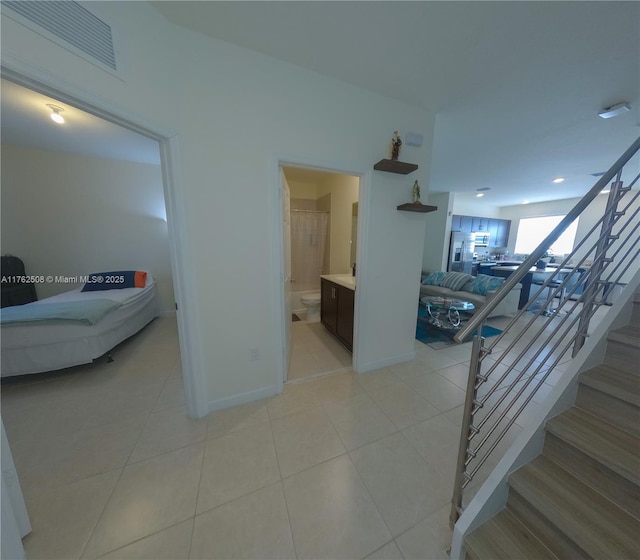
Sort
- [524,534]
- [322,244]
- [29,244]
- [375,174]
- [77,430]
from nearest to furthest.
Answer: [524,534] → [77,430] → [375,174] → [29,244] → [322,244]

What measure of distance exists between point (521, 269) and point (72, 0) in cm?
224

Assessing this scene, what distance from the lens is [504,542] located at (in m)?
0.90

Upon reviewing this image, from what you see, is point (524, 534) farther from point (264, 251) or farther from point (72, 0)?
point (72, 0)

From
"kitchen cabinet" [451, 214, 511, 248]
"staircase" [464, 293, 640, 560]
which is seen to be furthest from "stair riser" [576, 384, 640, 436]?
"kitchen cabinet" [451, 214, 511, 248]

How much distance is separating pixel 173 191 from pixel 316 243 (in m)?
3.11

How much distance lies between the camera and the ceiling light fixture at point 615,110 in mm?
1947

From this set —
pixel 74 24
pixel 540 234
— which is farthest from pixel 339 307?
pixel 540 234

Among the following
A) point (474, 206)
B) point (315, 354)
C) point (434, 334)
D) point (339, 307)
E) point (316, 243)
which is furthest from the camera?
point (474, 206)

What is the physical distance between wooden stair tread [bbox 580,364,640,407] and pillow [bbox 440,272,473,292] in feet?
10.6

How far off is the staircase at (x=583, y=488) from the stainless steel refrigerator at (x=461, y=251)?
5.05 meters

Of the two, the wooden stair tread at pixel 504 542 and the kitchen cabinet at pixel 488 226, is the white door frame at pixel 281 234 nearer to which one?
the wooden stair tread at pixel 504 542

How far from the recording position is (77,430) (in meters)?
1.63

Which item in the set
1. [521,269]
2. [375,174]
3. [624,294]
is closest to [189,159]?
[375,174]

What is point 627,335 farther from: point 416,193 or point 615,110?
point 615,110
